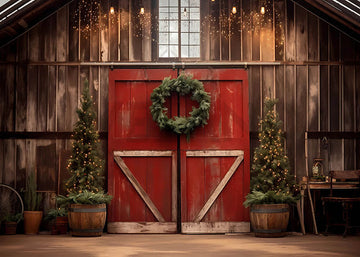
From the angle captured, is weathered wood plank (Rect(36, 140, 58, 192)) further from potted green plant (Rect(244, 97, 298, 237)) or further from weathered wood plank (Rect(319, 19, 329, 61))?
weathered wood plank (Rect(319, 19, 329, 61))

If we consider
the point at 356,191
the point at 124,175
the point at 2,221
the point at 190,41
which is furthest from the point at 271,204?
the point at 2,221

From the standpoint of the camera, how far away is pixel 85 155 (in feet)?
30.9

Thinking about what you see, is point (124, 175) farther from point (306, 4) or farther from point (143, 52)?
point (306, 4)

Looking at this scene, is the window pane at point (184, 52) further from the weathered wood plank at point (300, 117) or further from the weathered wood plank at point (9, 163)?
the weathered wood plank at point (9, 163)

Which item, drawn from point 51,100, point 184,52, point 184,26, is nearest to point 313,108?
point 184,52

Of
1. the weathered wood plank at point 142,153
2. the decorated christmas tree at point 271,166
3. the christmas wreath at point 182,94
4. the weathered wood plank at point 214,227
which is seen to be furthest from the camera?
the weathered wood plank at point 142,153

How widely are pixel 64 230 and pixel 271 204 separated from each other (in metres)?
3.35

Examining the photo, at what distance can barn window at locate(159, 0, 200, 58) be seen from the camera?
401 inches

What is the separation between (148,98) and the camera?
10047 mm

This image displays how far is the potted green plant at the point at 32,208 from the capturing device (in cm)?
958

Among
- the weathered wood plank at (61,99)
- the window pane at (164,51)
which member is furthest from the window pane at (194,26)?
the weathered wood plank at (61,99)

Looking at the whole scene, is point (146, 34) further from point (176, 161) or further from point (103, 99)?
point (176, 161)

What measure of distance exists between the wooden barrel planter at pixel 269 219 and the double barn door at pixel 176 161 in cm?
81

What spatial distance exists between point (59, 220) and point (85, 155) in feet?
3.76
